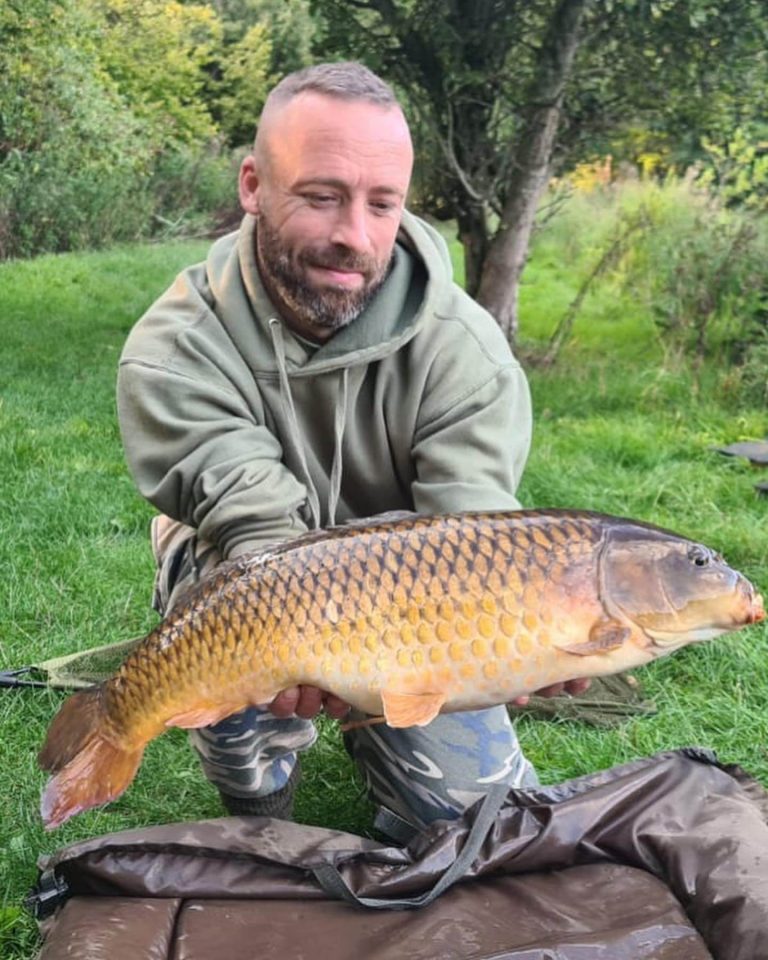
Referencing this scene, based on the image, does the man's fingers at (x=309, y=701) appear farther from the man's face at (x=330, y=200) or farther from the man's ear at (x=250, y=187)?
the man's ear at (x=250, y=187)

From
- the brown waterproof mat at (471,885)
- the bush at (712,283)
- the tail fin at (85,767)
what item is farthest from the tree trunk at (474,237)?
the tail fin at (85,767)

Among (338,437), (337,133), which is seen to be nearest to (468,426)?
(338,437)

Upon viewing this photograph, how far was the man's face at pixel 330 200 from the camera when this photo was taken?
1.59 meters

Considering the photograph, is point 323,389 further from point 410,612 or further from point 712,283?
point 712,283

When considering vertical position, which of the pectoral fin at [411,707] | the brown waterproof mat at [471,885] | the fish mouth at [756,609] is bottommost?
the brown waterproof mat at [471,885]

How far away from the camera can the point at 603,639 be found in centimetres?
120

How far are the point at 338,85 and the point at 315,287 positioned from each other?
28 centimetres

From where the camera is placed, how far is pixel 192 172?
12906 mm

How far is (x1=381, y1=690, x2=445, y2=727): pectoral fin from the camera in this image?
48.7 inches

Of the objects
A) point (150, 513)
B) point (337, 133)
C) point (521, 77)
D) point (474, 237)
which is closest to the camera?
point (337, 133)

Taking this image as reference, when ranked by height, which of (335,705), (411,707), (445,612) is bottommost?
(335,705)

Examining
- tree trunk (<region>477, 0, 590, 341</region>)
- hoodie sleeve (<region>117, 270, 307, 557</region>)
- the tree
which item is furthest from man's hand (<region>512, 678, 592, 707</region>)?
tree trunk (<region>477, 0, 590, 341</region>)

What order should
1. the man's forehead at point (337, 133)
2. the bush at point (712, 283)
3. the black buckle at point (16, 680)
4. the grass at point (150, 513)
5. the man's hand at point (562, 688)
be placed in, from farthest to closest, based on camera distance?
the bush at point (712, 283), the black buckle at point (16, 680), the grass at point (150, 513), the man's forehead at point (337, 133), the man's hand at point (562, 688)

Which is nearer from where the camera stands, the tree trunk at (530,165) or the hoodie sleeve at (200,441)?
the hoodie sleeve at (200,441)
